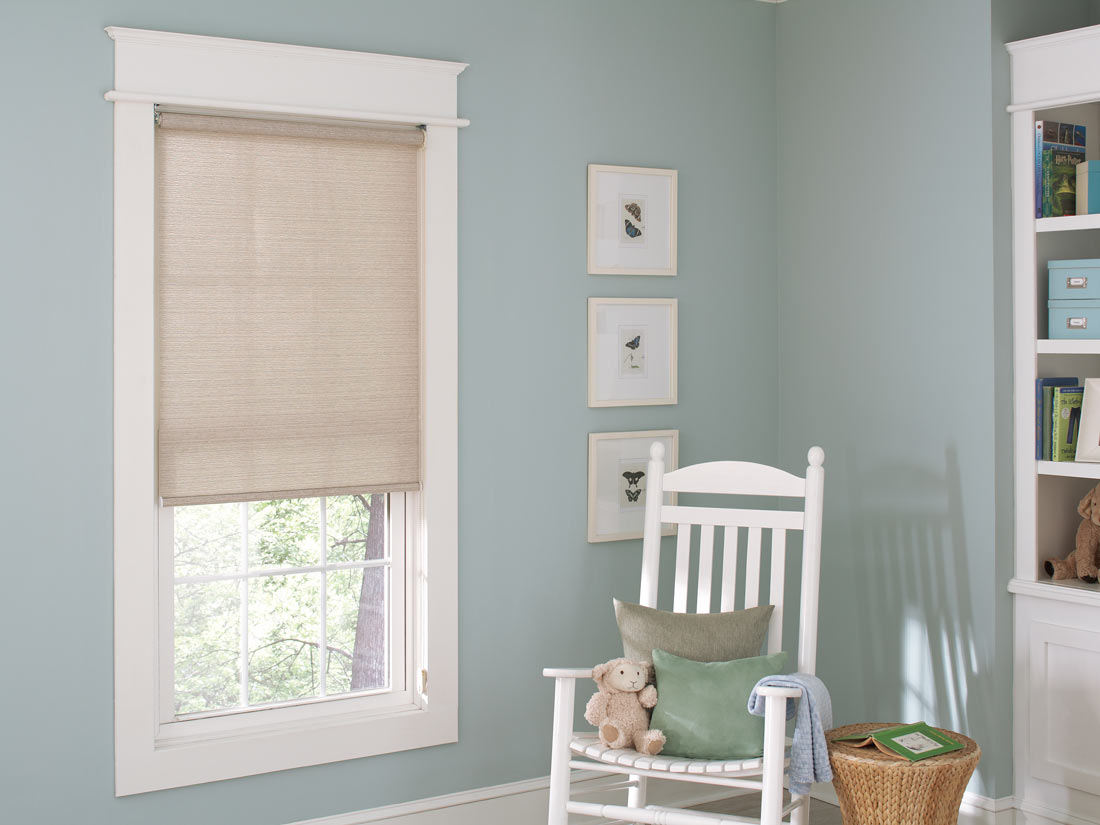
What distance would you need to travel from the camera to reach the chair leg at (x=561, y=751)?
2588 millimetres

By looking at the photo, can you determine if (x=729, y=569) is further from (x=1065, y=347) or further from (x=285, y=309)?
(x=285, y=309)

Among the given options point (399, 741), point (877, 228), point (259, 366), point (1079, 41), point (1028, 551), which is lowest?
point (399, 741)

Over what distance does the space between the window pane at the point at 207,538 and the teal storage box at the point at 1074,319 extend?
2255mm

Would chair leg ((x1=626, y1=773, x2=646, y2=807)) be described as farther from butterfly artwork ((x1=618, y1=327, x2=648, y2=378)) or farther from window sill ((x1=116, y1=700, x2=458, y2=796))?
butterfly artwork ((x1=618, y1=327, x2=648, y2=378))

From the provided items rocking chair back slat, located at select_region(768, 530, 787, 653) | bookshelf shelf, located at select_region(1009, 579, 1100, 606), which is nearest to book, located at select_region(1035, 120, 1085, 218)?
bookshelf shelf, located at select_region(1009, 579, 1100, 606)

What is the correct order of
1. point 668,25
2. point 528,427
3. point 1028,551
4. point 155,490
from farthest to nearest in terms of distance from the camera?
point 668,25
point 528,427
point 1028,551
point 155,490

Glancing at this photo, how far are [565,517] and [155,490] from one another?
45.8 inches

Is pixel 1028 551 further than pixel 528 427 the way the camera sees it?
No

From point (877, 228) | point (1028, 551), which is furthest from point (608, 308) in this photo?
point (1028, 551)

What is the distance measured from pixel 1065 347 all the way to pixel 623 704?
150 centimetres

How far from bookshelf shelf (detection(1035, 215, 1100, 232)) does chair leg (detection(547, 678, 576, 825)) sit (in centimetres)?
175

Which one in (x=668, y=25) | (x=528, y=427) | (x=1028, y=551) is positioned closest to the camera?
(x=1028, y=551)

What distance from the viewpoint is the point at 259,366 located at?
2756mm

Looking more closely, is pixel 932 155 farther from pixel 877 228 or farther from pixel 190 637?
pixel 190 637
